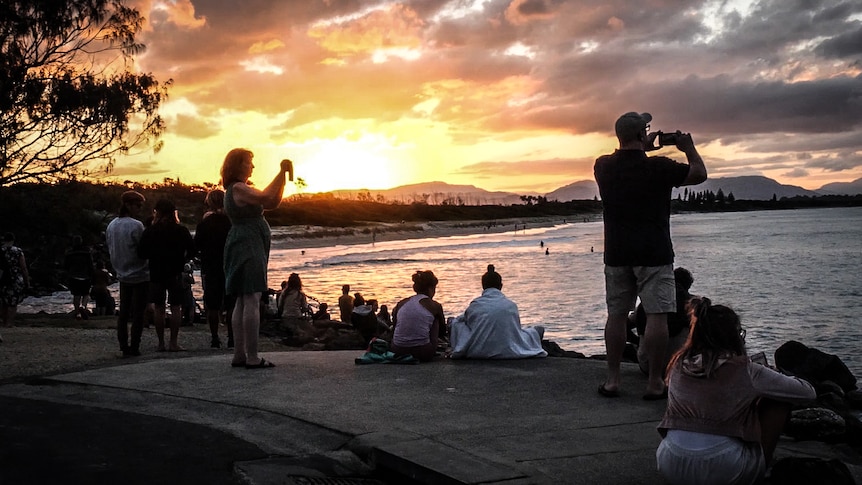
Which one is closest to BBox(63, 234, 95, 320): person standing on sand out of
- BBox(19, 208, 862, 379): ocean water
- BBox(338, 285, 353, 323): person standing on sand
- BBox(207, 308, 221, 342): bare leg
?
BBox(338, 285, 353, 323): person standing on sand

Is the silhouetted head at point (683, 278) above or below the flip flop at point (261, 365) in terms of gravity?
above

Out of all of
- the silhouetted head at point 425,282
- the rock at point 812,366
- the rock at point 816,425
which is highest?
the silhouetted head at point 425,282

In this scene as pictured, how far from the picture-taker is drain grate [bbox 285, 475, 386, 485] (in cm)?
432

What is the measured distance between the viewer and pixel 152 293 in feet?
30.9

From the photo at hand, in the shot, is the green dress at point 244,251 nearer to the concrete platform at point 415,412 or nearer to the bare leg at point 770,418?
the concrete platform at point 415,412

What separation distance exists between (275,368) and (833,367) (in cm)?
636

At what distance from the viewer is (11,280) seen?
13773 mm

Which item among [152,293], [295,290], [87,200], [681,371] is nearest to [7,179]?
[87,200]

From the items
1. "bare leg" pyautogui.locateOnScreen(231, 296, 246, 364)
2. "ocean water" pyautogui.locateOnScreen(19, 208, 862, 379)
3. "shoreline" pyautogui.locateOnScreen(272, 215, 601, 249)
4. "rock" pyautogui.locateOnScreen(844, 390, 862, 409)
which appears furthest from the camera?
"shoreline" pyautogui.locateOnScreen(272, 215, 601, 249)

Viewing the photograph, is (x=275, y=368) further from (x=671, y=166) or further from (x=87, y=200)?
(x=87, y=200)

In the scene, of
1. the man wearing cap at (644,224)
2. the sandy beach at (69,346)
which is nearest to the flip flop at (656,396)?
the man wearing cap at (644,224)

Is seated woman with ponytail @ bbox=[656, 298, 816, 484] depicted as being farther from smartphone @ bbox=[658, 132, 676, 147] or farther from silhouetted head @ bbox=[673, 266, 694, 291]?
silhouetted head @ bbox=[673, 266, 694, 291]

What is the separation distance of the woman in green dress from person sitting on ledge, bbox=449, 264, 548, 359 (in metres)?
2.07

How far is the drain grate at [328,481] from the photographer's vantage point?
4.32 metres
